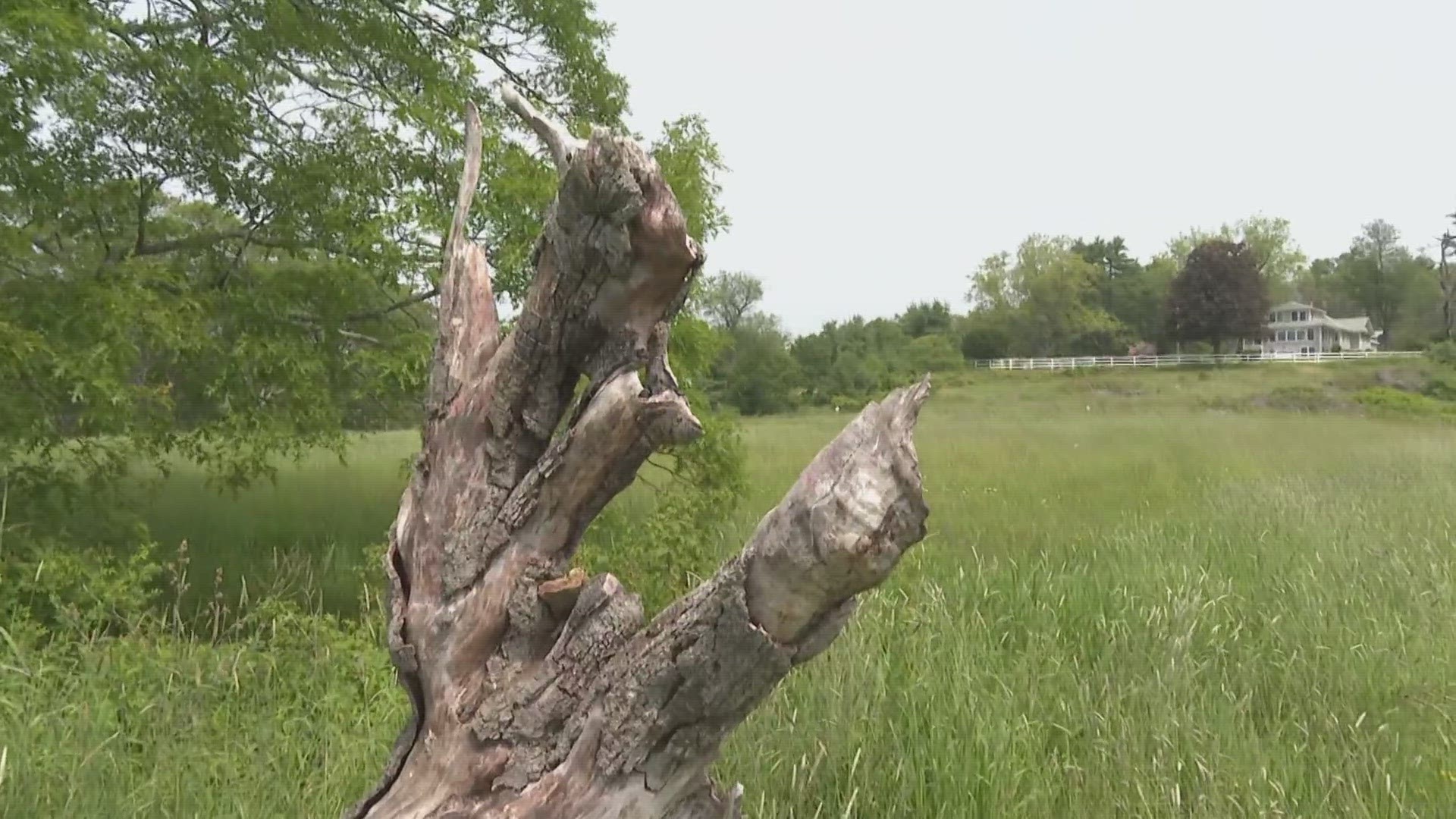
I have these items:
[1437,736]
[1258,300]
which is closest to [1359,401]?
[1258,300]

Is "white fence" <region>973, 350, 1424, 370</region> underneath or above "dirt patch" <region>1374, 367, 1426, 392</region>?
above

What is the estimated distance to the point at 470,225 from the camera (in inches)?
208

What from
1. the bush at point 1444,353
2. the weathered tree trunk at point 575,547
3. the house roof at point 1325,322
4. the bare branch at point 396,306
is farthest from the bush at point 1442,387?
the weathered tree trunk at point 575,547

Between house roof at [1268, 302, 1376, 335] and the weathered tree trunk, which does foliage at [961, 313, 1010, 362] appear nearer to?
house roof at [1268, 302, 1376, 335]

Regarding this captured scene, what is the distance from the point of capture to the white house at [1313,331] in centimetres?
4853

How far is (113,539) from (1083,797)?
5.21m

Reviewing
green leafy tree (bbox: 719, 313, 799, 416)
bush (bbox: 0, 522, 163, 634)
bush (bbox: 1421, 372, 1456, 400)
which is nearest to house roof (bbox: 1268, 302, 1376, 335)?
bush (bbox: 1421, 372, 1456, 400)

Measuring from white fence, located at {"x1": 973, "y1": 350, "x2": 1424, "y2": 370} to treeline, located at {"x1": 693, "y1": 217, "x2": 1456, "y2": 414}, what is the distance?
109cm

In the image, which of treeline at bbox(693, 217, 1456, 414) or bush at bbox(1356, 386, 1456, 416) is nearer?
bush at bbox(1356, 386, 1456, 416)

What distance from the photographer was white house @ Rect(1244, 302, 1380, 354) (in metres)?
48.5

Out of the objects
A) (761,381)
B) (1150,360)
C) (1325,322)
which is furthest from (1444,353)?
(761,381)

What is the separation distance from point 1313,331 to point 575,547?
58.5 m

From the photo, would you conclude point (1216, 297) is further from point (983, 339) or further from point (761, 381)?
point (761, 381)

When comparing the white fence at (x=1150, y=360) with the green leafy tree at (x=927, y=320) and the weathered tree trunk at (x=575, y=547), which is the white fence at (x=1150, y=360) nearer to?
the green leafy tree at (x=927, y=320)
